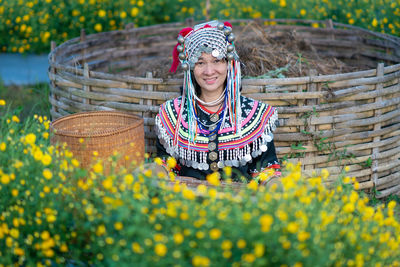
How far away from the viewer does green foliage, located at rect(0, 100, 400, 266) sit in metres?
1.72

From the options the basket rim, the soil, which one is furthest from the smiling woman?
the soil

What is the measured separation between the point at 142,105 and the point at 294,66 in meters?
1.27

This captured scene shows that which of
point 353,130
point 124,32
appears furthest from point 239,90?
point 124,32

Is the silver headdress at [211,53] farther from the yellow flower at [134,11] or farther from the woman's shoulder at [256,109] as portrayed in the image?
the yellow flower at [134,11]

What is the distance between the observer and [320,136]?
3385 millimetres

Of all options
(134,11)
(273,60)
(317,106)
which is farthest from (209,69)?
(134,11)

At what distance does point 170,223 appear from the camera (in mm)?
1824

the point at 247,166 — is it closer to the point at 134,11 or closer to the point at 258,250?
the point at 258,250

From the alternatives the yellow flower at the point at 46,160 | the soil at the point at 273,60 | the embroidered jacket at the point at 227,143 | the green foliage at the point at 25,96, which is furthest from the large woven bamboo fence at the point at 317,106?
the yellow flower at the point at 46,160

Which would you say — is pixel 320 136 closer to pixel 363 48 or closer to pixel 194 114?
pixel 194 114

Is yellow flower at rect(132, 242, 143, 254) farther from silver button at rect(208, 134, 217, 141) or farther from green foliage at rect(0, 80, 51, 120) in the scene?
green foliage at rect(0, 80, 51, 120)

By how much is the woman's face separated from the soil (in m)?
0.47

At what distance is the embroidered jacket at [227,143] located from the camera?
120 inches

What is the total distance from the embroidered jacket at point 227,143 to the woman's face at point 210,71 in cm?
19
